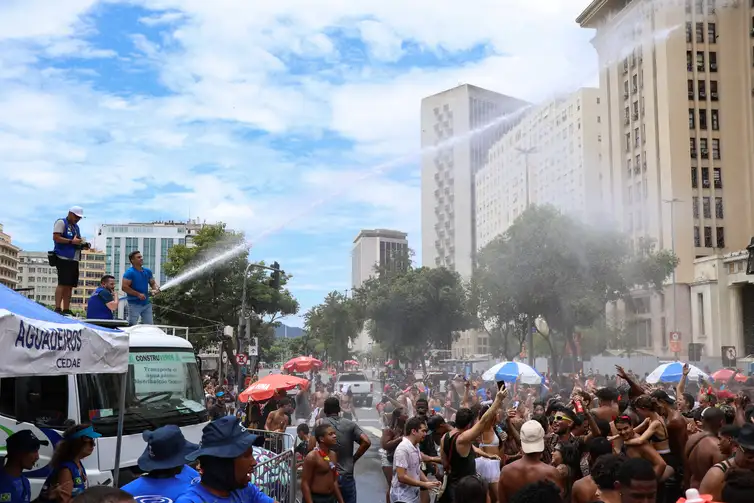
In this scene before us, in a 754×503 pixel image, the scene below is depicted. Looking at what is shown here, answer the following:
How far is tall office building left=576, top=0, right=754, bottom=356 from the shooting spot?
6181cm

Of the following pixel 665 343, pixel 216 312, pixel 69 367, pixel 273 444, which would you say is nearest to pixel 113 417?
pixel 273 444

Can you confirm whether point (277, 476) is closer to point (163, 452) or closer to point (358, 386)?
point (163, 452)

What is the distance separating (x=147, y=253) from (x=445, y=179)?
85.3 metres

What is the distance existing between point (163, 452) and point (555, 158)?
88.6 metres

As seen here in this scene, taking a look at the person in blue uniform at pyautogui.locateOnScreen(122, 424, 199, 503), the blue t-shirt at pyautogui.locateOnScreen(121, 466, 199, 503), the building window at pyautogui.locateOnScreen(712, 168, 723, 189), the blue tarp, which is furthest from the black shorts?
the building window at pyautogui.locateOnScreen(712, 168, 723, 189)

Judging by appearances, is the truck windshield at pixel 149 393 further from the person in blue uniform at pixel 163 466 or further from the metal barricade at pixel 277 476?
the person in blue uniform at pixel 163 466

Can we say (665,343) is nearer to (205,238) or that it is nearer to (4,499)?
(205,238)

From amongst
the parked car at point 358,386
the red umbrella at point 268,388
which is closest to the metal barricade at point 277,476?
the red umbrella at point 268,388

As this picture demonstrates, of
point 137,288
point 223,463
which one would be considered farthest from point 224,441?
point 137,288

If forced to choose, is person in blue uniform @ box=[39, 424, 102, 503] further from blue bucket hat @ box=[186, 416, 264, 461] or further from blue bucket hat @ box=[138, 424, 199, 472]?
blue bucket hat @ box=[186, 416, 264, 461]

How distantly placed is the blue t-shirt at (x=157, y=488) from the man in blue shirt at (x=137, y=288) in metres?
7.16

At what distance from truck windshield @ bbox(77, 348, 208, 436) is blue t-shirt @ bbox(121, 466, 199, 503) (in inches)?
171

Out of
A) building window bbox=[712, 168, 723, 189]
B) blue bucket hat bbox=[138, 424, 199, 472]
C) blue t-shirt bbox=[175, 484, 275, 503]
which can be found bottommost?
blue t-shirt bbox=[175, 484, 275, 503]

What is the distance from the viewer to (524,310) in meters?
47.1
